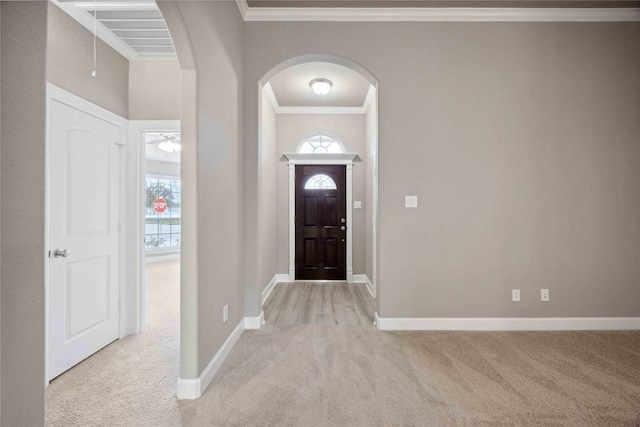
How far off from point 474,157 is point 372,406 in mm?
2431

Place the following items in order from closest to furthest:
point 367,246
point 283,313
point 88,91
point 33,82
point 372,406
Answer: point 33,82 < point 372,406 < point 88,91 < point 283,313 < point 367,246

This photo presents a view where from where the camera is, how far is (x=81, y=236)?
2.52 meters

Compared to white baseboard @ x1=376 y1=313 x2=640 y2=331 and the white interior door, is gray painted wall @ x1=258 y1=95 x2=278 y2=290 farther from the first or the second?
white baseboard @ x1=376 y1=313 x2=640 y2=331

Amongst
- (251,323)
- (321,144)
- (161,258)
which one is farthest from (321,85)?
(161,258)

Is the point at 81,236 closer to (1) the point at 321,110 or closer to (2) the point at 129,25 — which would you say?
(2) the point at 129,25

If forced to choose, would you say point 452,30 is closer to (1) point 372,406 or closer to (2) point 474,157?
(2) point 474,157

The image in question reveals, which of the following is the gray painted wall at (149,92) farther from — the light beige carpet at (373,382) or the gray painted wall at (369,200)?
the gray painted wall at (369,200)

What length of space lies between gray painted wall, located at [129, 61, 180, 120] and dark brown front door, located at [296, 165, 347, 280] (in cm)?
277

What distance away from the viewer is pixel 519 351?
266 cm

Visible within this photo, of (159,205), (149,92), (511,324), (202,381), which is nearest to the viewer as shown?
(202,381)

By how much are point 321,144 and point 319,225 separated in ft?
4.72

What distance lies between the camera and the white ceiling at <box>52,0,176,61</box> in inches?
90.4

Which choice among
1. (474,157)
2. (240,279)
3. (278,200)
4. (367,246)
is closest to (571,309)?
(474,157)

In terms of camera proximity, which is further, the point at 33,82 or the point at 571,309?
the point at 571,309
